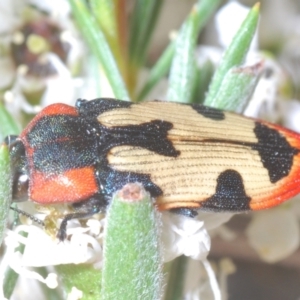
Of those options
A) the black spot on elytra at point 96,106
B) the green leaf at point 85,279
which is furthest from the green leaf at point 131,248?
the black spot on elytra at point 96,106

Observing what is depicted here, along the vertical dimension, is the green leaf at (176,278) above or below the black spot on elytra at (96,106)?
below

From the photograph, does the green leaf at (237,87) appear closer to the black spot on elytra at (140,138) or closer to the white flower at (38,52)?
the black spot on elytra at (140,138)

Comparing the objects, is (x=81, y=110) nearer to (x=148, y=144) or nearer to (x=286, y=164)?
(x=148, y=144)

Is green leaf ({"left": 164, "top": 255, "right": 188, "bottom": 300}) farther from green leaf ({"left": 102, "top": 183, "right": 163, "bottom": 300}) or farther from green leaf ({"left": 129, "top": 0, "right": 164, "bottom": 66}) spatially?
green leaf ({"left": 129, "top": 0, "right": 164, "bottom": 66})

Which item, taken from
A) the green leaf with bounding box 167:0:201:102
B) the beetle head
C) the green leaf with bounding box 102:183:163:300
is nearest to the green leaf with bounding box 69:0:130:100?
the green leaf with bounding box 167:0:201:102

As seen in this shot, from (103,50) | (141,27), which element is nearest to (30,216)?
(103,50)

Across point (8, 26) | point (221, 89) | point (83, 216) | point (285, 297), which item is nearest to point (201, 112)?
point (221, 89)
